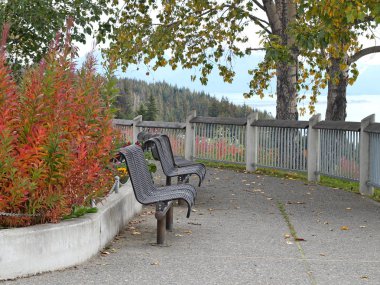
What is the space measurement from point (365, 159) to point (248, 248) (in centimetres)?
736

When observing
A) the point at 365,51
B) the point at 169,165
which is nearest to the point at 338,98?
the point at 365,51

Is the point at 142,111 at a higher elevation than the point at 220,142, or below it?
higher

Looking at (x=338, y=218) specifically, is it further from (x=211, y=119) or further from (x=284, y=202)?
(x=211, y=119)

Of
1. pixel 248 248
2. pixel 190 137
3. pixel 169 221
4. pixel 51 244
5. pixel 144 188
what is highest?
pixel 190 137

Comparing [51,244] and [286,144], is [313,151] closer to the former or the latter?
[286,144]

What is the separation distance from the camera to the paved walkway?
21.6ft

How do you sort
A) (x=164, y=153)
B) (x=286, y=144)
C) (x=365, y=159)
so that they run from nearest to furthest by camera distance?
1. (x=164, y=153)
2. (x=365, y=159)
3. (x=286, y=144)

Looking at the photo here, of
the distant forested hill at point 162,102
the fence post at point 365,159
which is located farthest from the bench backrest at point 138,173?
the distant forested hill at point 162,102

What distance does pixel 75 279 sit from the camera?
20.8 feet

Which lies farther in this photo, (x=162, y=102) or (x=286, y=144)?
(x=162, y=102)

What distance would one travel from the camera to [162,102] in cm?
5253

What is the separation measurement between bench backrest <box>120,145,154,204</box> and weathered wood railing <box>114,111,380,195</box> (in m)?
6.43

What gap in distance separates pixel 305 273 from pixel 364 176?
839cm

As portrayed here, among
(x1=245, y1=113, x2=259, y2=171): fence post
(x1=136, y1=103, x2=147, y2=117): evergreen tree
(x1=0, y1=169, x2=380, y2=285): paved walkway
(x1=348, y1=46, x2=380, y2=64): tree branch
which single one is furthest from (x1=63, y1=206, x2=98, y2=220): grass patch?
(x1=136, y1=103, x2=147, y2=117): evergreen tree
